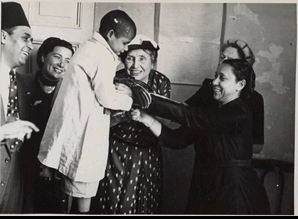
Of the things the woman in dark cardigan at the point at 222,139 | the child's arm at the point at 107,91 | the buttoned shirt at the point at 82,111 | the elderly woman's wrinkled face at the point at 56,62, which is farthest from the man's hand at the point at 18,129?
the woman in dark cardigan at the point at 222,139

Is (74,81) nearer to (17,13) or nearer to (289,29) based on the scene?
(17,13)

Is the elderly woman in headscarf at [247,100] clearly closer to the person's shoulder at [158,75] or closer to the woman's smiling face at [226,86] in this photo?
the woman's smiling face at [226,86]

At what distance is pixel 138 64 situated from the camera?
167 cm

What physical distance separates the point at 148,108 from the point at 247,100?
1.55 ft

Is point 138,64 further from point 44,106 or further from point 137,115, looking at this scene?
point 44,106

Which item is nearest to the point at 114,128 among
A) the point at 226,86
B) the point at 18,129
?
the point at 18,129

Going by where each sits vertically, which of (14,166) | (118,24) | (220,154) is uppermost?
(118,24)

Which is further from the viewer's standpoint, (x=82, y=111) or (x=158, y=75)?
(x=158, y=75)

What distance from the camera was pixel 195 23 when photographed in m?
1.71

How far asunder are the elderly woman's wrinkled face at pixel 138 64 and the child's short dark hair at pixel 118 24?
9cm

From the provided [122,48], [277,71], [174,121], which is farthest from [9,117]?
[277,71]

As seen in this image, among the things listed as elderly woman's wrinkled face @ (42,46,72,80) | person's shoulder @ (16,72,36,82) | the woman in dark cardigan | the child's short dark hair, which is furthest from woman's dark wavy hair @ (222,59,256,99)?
person's shoulder @ (16,72,36,82)

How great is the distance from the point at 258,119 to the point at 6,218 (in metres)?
1.26

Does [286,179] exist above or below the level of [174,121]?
below
